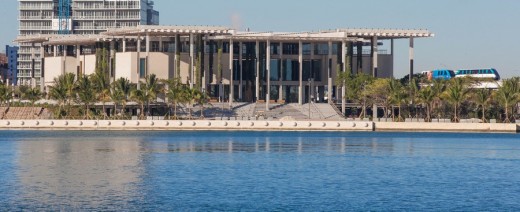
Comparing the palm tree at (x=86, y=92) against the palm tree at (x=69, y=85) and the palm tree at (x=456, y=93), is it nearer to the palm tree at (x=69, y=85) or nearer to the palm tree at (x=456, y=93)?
the palm tree at (x=69, y=85)

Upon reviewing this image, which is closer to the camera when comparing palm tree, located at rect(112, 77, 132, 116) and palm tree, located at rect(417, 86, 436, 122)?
palm tree, located at rect(417, 86, 436, 122)

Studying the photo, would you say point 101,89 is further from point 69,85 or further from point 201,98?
point 201,98

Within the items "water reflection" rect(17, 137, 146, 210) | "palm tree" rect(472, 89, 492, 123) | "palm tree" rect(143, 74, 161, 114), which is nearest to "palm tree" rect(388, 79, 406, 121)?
"palm tree" rect(472, 89, 492, 123)

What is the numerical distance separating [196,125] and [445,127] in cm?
4015

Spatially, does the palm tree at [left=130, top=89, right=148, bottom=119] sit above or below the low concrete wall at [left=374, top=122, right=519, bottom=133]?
above

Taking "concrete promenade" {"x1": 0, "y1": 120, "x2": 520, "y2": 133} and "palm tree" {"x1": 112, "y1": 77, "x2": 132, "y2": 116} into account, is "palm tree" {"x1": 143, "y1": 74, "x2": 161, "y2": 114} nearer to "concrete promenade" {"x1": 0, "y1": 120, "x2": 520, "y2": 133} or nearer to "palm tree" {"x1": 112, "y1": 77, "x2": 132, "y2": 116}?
"palm tree" {"x1": 112, "y1": 77, "x2": 132, "y2": 116}

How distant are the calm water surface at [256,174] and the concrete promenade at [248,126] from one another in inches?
728

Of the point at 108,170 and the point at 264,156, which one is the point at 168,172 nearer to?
the point at 108,170

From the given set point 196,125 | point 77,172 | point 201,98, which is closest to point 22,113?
point 201,98

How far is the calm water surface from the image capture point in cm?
8050

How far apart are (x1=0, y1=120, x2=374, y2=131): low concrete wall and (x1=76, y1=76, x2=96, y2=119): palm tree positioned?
12.9 ft

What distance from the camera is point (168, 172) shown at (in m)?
104

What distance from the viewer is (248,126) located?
18312 centimetres

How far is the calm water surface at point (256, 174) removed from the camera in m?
80.5
